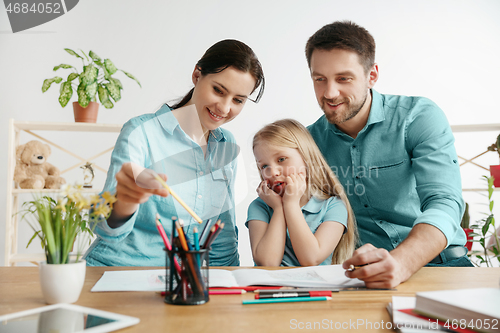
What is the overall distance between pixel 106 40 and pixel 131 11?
267 millimetres

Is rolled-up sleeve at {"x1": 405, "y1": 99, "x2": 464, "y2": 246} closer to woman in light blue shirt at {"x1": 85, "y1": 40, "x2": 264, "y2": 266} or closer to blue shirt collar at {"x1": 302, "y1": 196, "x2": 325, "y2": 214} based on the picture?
blue shirt collar at {"x1": 302, "y1": 196, "x2": 325, "y2": 214}

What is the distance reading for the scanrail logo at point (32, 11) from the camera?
2.61 metres

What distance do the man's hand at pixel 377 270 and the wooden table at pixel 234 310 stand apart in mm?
25

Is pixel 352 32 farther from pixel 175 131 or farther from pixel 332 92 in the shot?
pixel 175 131

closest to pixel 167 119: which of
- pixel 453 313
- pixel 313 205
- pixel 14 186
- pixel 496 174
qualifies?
pixel 313 205

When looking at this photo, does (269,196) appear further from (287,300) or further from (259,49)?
(259,49)

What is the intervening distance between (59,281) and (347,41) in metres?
1.19

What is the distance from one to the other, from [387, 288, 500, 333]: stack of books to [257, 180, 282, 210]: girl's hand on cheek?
0.72 meters

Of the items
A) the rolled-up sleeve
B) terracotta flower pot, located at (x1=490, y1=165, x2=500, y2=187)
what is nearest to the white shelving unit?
the rolled-up sleeve

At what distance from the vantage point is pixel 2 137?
8.38 feet

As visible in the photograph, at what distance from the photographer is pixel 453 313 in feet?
1.57

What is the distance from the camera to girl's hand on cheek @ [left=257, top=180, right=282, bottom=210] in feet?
4.14

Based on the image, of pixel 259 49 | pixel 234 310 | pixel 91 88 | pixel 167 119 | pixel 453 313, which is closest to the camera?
pixel 453 313

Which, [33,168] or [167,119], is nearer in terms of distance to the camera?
[167,119]
